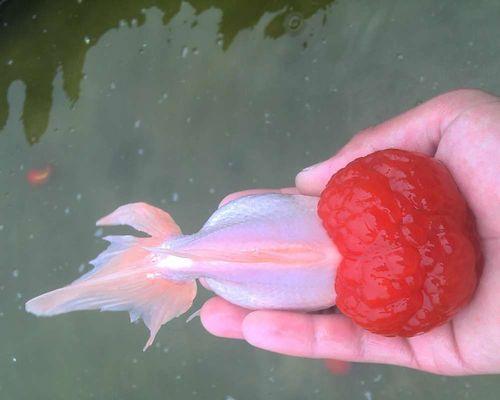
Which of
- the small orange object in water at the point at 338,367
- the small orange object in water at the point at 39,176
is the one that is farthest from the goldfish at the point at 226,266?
the small orange object in water at the point at 39,176

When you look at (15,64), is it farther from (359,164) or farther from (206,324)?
(359,164)

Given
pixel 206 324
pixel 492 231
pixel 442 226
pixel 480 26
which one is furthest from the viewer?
pixel 480 26

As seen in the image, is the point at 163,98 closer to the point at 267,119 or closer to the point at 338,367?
the point at 267,119

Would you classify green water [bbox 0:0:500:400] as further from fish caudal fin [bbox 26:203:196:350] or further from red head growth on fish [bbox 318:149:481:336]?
red head growth on fish [bbox 318:149:481:336]

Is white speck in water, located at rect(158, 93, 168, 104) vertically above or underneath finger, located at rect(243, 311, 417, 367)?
above

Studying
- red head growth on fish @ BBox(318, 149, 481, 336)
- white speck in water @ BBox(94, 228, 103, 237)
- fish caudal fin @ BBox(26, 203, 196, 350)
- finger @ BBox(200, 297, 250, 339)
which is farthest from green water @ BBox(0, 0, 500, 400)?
red head growth on fish @ BBox(318, 149, 481, 336)

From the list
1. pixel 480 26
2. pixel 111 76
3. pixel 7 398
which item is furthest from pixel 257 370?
pixel 480 26
